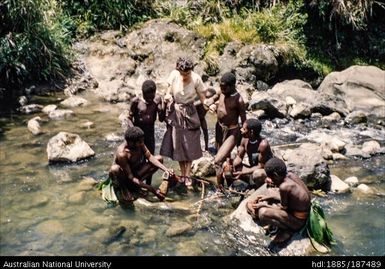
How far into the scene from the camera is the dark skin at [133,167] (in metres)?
7.32

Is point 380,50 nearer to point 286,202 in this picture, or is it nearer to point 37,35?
point 37,35

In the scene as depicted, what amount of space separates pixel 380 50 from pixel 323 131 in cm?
701

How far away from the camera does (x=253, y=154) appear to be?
807 centimetres

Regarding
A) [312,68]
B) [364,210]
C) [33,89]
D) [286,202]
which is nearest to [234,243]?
[286,202]

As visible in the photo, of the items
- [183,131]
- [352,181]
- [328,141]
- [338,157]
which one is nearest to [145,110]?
[183,131]

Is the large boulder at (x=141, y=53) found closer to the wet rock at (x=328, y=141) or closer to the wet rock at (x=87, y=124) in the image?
the wet rock at (x=87, y=124)

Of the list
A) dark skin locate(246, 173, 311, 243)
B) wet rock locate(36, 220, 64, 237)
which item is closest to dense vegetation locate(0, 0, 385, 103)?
wet rock locate(36, 220, 64, 237)

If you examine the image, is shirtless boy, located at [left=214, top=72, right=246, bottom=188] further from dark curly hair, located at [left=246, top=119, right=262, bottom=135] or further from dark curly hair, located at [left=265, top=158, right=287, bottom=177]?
dark curly hair, located at [left=265, top=158, right=287, bottom=177]

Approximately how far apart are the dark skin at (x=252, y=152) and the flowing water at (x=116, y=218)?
1.88 feet

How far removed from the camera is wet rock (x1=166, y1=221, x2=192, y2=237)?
6.98m

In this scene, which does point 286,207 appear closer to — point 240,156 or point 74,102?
point 240,156

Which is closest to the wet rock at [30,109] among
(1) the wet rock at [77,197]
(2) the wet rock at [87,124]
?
(2) the wet rock at [87,124]

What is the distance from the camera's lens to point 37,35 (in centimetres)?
1360

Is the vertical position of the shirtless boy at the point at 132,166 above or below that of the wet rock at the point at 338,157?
above
